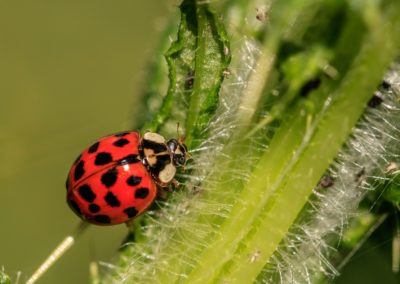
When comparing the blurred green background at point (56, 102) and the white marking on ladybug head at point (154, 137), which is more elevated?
the white marking on ladybug head at point (154, 137)

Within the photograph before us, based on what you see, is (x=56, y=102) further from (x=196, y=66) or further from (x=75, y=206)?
(x=196, y=66)

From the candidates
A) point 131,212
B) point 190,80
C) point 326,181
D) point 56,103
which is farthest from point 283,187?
point 56,103

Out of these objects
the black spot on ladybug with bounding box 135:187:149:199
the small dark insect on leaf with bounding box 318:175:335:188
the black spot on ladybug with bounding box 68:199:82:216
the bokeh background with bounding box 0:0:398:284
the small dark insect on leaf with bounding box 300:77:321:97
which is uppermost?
the small dark insect on leaf with bounding box 300:77:321:97

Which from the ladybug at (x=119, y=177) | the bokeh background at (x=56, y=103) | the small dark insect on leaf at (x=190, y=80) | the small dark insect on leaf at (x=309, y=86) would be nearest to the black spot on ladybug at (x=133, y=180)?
the ladybug at (x=119, y=177)

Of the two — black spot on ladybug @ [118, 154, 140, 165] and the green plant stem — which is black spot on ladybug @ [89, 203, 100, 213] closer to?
black spot on ladybug @ [118, 154, 140, 165]

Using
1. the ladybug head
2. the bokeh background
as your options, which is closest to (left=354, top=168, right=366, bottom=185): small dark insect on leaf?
the ladybug head

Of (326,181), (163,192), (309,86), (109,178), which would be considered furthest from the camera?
(109,178)

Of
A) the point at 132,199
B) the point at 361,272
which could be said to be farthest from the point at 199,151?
the point at 361,272

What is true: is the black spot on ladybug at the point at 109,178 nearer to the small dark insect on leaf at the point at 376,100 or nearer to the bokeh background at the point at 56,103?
the small dark insect on leaf at the point at 376,100
